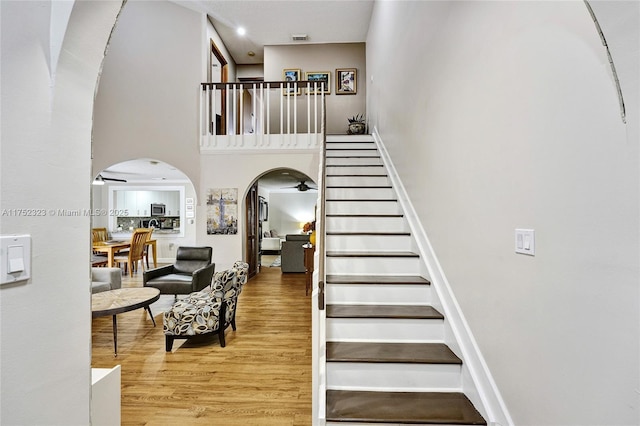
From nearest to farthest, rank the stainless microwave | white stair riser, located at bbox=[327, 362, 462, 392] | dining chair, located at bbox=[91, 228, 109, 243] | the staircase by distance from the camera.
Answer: the staircase, white stair riser, located at bbox=[327, 362, 462, 392], dining chair, located at bbox=[91, 228, 109, 243], the stainless microwave

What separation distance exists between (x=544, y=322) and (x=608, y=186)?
2.05ft

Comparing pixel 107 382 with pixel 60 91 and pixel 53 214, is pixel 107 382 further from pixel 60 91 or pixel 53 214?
pixel 60 91

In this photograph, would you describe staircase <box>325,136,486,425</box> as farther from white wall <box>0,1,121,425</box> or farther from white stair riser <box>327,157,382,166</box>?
white stair riser <box>327,157,382,166</box>

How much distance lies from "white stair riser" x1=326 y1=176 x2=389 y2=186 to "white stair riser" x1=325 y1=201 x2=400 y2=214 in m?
0.55

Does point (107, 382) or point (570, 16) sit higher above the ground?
point (570, 16)

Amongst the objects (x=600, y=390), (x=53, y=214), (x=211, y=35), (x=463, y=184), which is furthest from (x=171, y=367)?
(x=211, y=35)

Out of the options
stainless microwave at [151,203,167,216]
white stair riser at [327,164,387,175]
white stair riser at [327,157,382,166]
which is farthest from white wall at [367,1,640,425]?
stainless microwave at [151,203,167,216]

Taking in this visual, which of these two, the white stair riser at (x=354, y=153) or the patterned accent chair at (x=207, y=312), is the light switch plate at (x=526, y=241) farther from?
the white stair riser at (x=354, y=153)

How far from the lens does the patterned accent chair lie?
3.54 meters

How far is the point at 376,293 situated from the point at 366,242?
2.34ft

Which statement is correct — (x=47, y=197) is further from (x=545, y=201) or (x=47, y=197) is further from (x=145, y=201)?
(x=145, y=201)

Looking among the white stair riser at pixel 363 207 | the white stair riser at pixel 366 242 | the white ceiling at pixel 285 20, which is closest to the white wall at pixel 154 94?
the white ceiling at pixel 285 20

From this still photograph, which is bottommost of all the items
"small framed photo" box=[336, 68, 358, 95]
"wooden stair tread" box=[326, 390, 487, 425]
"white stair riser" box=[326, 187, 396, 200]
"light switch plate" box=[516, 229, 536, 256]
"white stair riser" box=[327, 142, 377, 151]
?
"wooden stair tread" box=[326, 390, 487, 425]

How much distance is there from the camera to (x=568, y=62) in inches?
49.1
